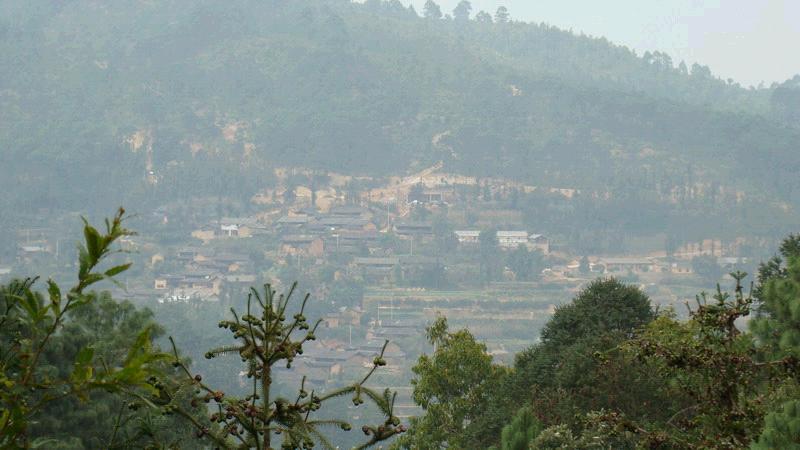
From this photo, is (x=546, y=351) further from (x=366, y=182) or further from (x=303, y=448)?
(x=366, y=182)

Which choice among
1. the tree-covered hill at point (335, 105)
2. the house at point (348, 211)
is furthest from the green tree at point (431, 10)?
the house at point (348, 211)

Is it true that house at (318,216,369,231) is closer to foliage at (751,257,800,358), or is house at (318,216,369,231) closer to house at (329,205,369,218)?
house at (329,205,369,218)

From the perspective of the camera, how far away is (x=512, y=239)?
331 feet

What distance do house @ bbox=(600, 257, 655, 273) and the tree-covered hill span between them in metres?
15.3

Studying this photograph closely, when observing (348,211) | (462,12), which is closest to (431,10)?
(462,12)

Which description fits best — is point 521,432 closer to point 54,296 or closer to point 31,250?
point 54,296

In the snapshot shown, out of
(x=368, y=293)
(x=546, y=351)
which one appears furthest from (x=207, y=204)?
(x=546, y=351)

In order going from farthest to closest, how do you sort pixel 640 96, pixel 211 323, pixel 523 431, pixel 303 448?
pixel 640 96 < pixel 211 323 < pixel 523 431 < pixel 303 448

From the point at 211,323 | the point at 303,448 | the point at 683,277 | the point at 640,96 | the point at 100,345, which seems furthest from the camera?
the point at 640,96

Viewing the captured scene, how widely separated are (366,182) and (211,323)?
43.1 meters

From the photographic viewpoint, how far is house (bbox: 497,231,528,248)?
327ft

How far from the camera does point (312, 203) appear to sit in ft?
357

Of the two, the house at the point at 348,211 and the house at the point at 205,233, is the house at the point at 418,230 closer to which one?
the house at the point at 348,211

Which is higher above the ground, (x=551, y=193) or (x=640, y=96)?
(x=640, y=96)
